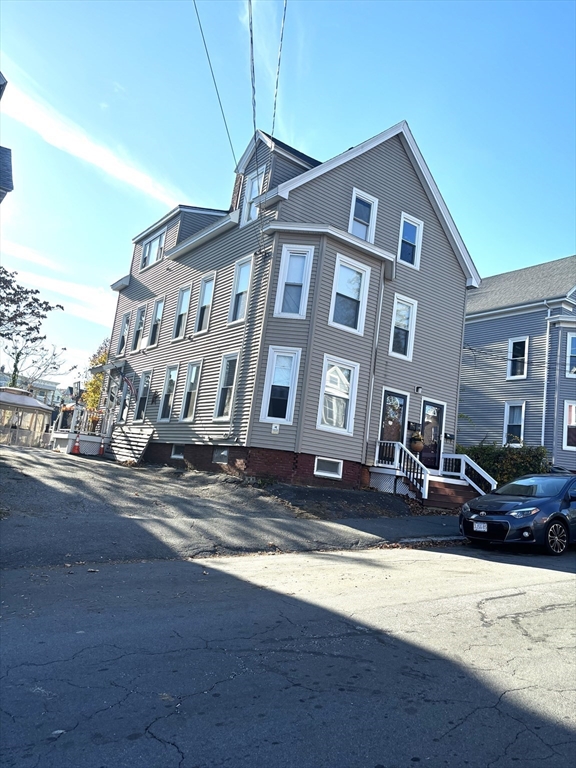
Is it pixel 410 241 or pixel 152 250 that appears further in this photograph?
pixel 152 250

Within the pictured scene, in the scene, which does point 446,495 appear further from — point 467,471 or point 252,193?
point 252,193

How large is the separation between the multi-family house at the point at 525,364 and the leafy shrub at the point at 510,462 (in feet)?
10.5

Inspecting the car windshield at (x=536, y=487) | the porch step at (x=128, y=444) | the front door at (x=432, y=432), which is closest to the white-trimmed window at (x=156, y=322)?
the porch step at (x=128, y=444)

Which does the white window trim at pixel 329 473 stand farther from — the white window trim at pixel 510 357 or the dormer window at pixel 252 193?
the white window trim at pixel 510 357

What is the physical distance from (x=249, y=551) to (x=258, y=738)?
255 inches

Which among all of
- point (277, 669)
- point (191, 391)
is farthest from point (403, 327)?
point (277, 669)

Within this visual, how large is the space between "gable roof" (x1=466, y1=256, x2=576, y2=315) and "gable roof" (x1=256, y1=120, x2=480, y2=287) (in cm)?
713

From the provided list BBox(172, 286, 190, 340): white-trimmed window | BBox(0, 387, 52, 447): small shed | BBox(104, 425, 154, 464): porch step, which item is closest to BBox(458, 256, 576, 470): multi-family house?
BBox(172, 286, 190, 340): white-trimmed window

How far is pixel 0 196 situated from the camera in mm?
13789

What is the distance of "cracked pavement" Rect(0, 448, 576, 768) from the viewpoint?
3.59m

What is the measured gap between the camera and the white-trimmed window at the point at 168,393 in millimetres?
21528

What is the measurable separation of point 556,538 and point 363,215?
466 inches

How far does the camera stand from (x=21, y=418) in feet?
104

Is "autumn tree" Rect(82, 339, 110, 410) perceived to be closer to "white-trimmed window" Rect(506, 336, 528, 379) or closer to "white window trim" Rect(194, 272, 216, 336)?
"white window trim" Rect(194, 272, 216, 336)
